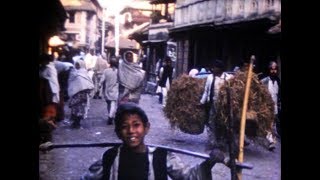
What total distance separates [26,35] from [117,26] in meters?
0.66

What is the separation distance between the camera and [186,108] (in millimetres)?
4605

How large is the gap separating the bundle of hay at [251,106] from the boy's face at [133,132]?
0.80 metres

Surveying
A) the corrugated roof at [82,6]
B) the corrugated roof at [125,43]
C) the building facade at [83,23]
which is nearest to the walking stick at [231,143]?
the corrugated roof at [125,43]

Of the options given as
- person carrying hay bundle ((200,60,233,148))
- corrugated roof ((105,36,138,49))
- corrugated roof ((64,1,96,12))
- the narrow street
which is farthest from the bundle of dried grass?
corrugated roof ((64,1,96,12))

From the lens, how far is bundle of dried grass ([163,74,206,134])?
14.0 feet

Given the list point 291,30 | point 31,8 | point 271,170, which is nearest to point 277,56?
point 291,30

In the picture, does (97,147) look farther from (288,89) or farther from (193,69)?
(288,89)

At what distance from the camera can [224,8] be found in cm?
420

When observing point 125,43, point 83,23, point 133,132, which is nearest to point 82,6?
point 83,23

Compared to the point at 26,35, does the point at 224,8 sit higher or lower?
higher

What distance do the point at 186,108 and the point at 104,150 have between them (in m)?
1.37

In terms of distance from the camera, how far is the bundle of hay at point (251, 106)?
3.89m

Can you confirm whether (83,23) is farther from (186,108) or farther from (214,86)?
(186,108)

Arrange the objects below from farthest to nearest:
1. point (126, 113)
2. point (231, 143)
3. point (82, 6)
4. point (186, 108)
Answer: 1. point (186, 108)
2. point (82, 6)
3. point (231, 143)
4. point (126, 113)
